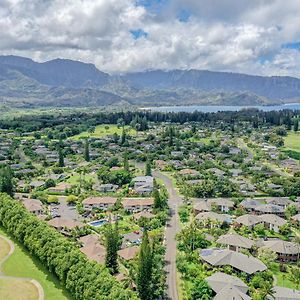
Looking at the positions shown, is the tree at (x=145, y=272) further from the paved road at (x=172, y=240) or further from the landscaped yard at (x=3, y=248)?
the landscaped yard at (x=3, y=248)

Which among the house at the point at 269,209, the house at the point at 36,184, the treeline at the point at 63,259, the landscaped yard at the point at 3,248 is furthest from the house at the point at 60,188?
the house at the point at 269,209

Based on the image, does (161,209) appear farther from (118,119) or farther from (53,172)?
(118,119)

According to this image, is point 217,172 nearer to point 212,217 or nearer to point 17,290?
point 212,217

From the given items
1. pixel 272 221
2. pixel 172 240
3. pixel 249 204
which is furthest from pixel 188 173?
pixel 172 240

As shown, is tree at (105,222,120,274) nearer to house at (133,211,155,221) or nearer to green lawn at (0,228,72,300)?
green lawn at (0,228,72,300)

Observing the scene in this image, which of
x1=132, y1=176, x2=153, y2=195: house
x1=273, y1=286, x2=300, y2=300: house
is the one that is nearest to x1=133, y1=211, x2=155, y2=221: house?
→ x1=132, y1=176, x2=153, y2=195: house

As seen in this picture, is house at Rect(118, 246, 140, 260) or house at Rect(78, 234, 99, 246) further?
house at Rect(78, 234, 99, 246)
